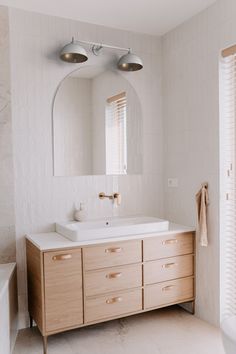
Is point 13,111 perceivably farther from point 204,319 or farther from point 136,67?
point 204,319

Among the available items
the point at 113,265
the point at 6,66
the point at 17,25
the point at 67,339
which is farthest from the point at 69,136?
the point at 67,339

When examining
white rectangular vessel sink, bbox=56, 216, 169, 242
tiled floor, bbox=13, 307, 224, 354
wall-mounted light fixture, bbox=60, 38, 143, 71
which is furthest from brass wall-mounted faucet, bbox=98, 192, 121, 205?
wall-mounted light fixture, bbox=60, 38, 143, 71

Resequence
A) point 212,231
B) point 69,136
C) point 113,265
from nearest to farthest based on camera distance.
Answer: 1. point 113,265
2. point 212,231
3. point 69,136

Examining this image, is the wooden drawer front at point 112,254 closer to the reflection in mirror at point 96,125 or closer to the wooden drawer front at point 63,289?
the wooden drawer front at point 63,289

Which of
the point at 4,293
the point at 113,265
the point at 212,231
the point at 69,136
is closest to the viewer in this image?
the point at 4,293

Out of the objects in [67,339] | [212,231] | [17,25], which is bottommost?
[67,339]

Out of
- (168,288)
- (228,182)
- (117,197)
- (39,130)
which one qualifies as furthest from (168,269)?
(39,130)

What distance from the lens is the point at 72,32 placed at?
119 inches

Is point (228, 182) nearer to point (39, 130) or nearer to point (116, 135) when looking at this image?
point (116, 135)

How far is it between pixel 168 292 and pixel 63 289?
0.93 meters

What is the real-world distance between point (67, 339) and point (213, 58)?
2.51 m

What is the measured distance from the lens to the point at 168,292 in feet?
9.59

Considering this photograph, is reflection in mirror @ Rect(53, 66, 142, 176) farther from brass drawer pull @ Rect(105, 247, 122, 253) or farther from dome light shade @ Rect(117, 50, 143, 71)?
brass drawer pull @ Rect(105, 247, 122, 253)

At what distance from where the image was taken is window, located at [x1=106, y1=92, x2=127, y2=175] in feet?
10.6
